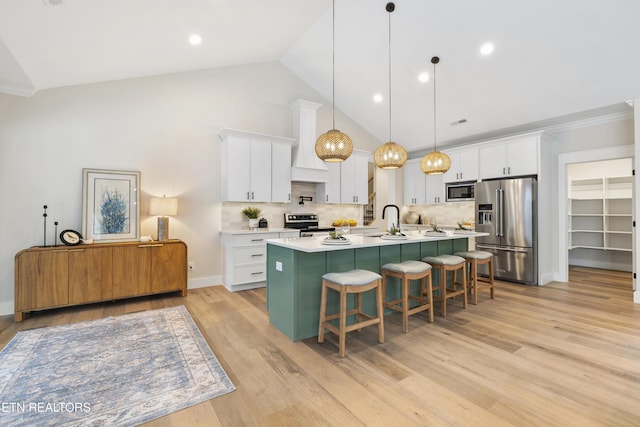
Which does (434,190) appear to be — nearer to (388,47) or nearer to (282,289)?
(388,47)

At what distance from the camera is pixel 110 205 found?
411 centimetres

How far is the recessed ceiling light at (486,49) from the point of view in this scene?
3996 millimetres

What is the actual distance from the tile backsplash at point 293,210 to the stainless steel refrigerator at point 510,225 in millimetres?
2429

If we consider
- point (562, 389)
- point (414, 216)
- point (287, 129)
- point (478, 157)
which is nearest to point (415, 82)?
point (478, 157)

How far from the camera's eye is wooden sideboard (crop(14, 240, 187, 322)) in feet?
11.0

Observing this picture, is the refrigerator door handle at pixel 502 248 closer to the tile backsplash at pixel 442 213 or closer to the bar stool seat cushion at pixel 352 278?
the tile backsplash at pixel 442 213

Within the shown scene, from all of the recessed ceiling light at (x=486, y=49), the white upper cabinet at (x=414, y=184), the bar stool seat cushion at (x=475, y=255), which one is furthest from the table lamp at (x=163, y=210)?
the white upper cabinet at (x=414, y=184)

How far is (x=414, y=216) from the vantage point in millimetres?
7066

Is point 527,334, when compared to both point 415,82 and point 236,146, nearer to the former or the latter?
point 415,82

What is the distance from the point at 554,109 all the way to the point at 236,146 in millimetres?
4967

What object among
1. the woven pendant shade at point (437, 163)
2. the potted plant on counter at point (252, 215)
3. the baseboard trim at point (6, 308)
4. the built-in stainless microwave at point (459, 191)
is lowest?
the baseboard trim at point (6, 308)

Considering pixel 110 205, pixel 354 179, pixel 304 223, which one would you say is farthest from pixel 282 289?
pixel 354 179

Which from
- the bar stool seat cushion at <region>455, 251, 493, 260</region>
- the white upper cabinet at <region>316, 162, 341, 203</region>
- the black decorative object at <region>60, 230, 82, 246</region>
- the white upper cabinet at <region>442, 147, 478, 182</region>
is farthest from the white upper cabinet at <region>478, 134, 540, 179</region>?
the black decorative object at <region>60, 230, 82, 246</region>

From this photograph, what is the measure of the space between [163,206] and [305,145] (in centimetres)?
260
